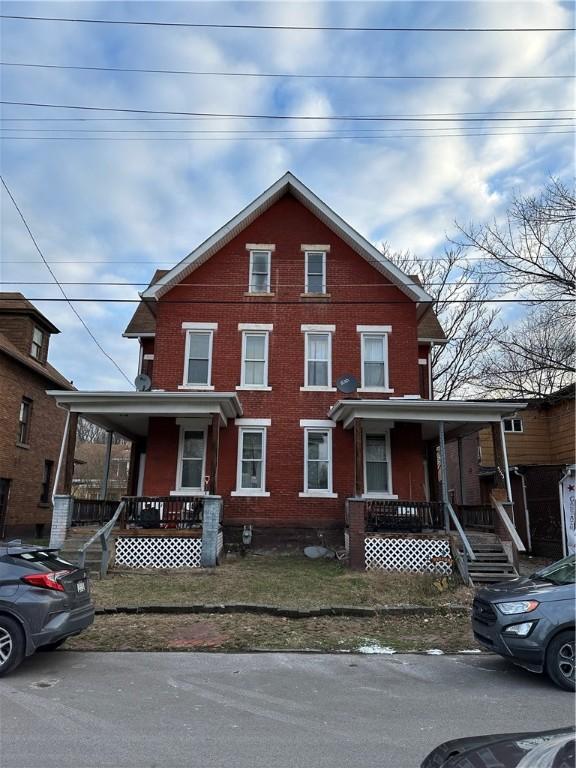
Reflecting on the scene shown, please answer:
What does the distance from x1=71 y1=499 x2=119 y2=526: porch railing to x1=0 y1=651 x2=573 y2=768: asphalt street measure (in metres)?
8.25

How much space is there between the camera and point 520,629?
20.3 ft

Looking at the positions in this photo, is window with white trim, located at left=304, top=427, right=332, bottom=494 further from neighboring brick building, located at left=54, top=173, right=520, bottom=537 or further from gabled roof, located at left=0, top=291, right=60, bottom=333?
gabled roof, located at left=0, top=291, right=60, bottom=333

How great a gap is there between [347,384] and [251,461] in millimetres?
3807

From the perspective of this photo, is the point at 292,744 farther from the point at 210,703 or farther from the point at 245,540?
the point at 245,540

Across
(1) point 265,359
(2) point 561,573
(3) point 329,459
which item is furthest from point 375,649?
(1) point 265,359

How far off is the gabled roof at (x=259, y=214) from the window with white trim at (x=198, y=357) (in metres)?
1.80

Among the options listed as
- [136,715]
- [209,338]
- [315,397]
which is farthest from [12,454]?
[136,715]

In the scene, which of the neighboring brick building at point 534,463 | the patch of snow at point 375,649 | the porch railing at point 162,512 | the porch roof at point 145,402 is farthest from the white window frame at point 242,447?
the patch of snow at point 375,649

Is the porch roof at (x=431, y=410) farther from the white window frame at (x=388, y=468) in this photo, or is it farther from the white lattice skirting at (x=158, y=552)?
the white lattice skirting at (x=158, y=552)

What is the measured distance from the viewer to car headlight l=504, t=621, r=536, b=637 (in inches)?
242

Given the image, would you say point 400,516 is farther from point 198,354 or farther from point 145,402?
point 198,354

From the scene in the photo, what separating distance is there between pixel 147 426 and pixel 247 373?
3.57 meters

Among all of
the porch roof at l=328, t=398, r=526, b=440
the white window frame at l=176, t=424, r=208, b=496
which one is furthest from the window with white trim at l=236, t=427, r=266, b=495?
the porch roof at l=328, t=398, r=526, b=440

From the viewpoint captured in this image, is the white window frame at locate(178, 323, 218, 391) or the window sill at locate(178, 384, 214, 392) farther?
the white window frame at locate(178, 323, 218, 391)
